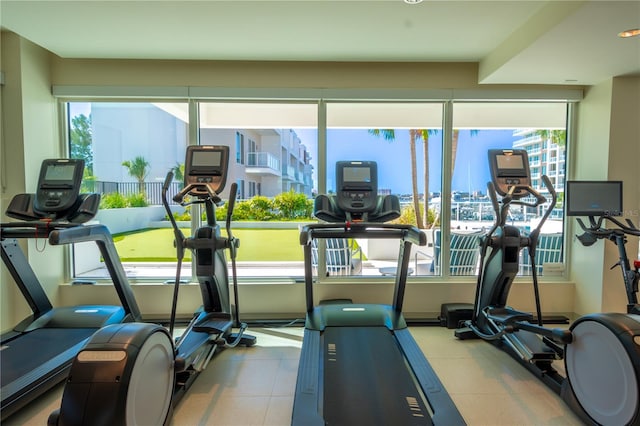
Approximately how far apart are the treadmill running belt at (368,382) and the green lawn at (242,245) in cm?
137

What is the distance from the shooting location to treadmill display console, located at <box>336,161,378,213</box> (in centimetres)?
300

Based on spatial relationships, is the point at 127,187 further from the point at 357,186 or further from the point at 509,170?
the point at 509,170

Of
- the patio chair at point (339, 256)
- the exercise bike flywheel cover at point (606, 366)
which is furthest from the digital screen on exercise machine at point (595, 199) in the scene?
the patio chair at point (339, 256)

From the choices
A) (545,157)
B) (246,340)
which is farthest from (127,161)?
(545,157)

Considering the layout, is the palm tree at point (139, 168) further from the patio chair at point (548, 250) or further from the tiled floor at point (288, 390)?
the patio chair at point (548, 250)

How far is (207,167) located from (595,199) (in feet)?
12.1

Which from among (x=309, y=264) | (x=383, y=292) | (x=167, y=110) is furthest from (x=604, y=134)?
(x=167, y=110)

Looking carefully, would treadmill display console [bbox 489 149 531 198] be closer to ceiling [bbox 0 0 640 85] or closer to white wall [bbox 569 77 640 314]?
ceiling [bbox 0 0 640 85]

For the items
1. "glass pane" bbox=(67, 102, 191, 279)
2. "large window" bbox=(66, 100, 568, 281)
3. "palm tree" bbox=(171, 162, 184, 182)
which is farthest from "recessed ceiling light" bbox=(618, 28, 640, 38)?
"palm tree" bbox=(171, 162, 184, 182)

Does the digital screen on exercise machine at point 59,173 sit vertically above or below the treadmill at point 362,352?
above

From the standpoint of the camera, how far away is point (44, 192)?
2947mm

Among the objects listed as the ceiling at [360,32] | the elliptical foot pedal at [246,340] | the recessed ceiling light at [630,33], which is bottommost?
the elliptical foot pedal at [246,340]

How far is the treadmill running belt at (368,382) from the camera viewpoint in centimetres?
194

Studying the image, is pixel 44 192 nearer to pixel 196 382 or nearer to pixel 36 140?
pixel 36 140
